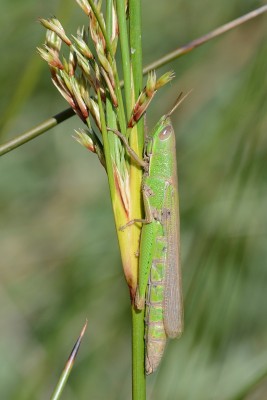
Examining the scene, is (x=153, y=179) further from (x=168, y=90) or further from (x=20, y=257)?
(x=20, y=257)

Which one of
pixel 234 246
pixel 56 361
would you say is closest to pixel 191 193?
pixel 234 246

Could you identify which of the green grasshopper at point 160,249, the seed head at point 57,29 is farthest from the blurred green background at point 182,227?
the seed head at point 57,29

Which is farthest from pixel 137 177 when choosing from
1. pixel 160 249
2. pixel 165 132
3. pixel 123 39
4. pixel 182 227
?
pixel 182 227

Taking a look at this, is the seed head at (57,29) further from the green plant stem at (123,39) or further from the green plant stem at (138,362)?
the green plant stem at (138,362)

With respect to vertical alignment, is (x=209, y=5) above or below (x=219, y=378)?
above

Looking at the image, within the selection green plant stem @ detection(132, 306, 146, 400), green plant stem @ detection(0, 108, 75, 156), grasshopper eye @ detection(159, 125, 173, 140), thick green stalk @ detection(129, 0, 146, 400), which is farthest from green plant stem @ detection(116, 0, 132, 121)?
grasshopper eye @ detection(159, 125, 173, 140)

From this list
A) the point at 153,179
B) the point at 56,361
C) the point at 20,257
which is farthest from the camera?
the point at 20,257

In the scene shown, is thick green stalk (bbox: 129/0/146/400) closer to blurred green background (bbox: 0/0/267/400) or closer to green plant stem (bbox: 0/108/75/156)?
green plant stem (bbox: 0/108/75/156)
